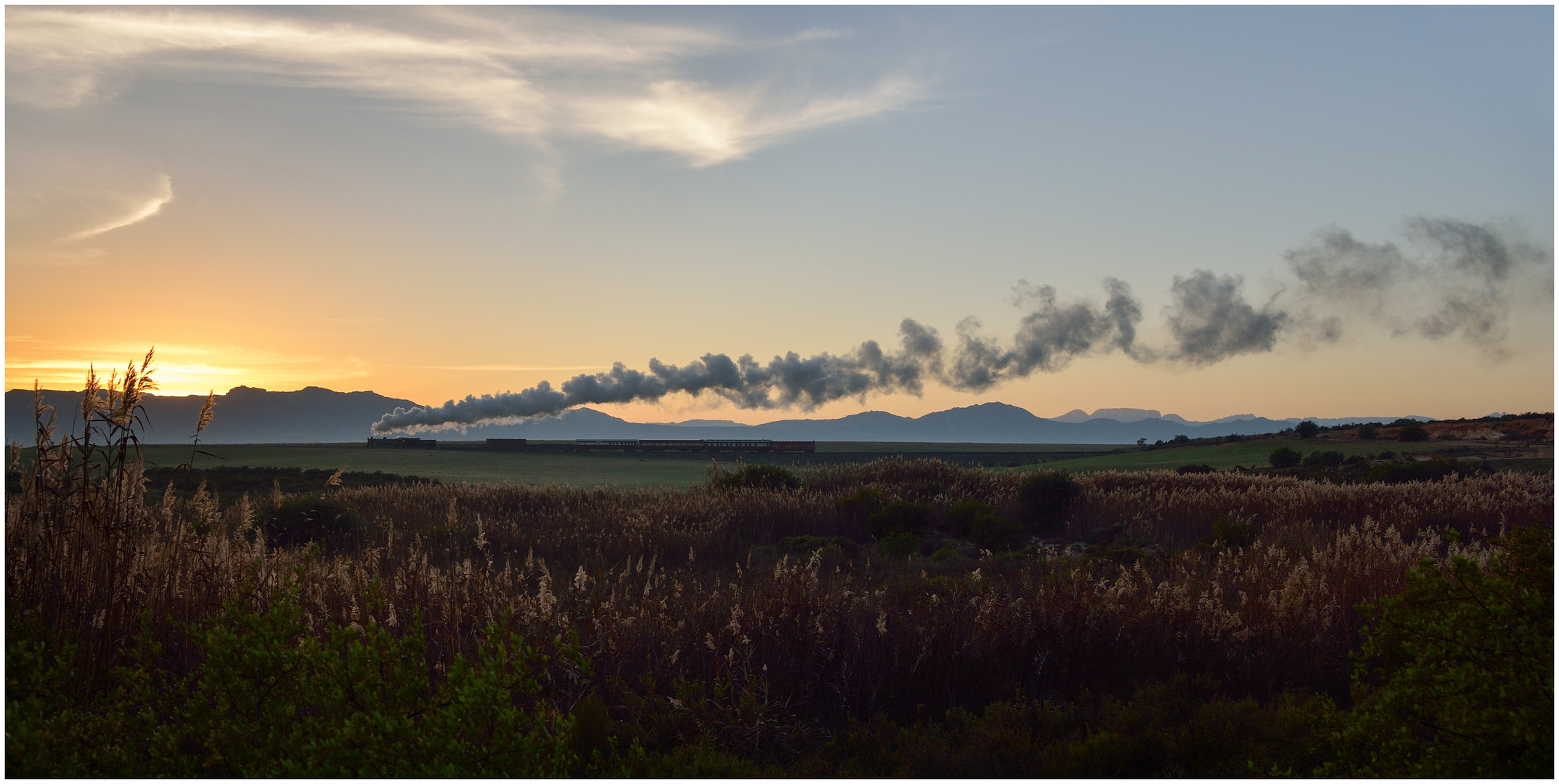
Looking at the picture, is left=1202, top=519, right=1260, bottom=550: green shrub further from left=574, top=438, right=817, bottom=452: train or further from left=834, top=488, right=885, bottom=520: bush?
left=574, top=438, right=817, bottom=452: train

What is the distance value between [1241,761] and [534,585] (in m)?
7.69

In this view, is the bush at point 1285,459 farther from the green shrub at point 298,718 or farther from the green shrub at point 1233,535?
the green shrub at point 298,718

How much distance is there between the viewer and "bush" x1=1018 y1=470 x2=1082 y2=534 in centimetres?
1659

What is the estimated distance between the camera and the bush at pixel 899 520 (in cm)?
1532

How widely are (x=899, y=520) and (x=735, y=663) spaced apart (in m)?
10.2

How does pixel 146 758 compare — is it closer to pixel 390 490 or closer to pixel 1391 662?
pixel 1391 662

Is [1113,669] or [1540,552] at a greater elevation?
[1540,552]

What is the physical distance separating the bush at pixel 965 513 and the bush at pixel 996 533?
0.31 m

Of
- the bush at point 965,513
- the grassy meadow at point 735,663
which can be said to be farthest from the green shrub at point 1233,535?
the bush at point 965,513

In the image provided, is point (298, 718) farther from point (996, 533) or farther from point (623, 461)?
point (623, 461)

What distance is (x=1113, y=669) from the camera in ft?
20.4

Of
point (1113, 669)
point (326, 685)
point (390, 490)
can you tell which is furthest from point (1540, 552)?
point (390, 490)

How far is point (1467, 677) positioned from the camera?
3338 mm

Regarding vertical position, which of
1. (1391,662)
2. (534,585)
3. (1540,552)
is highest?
(1540,552)
